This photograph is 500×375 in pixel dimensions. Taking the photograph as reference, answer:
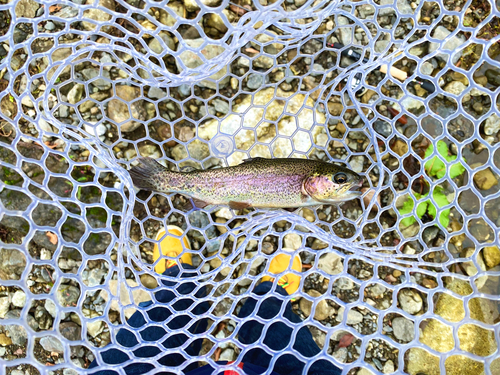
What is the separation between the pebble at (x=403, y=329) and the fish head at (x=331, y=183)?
1270 mm

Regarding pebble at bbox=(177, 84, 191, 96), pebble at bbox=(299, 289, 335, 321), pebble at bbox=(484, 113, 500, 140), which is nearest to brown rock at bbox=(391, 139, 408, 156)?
pebble at bbox=(484, 113, 500, 140)

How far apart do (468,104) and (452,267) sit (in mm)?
1358

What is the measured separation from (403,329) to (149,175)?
2.34m

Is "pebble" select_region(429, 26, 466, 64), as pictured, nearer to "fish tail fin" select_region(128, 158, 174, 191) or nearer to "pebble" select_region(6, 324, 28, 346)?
"fish tail fin" select_region(128, 158, 174, 191)

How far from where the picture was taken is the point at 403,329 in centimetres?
274

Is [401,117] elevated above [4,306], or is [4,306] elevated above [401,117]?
[401,117]

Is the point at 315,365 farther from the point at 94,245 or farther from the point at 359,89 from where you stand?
the point at 359,89

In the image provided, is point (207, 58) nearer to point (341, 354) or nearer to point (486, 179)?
point (486, 179)

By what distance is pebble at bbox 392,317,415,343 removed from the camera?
2738 millimetres

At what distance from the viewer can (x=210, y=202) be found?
2365 millimetres

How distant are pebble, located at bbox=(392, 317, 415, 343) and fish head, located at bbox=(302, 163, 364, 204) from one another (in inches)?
50.0

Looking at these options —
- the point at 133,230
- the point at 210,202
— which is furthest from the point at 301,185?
the point at 133,230

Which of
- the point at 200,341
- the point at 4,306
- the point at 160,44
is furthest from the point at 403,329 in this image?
the point at 4,306

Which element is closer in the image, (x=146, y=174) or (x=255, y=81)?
(x=146, y=174)
